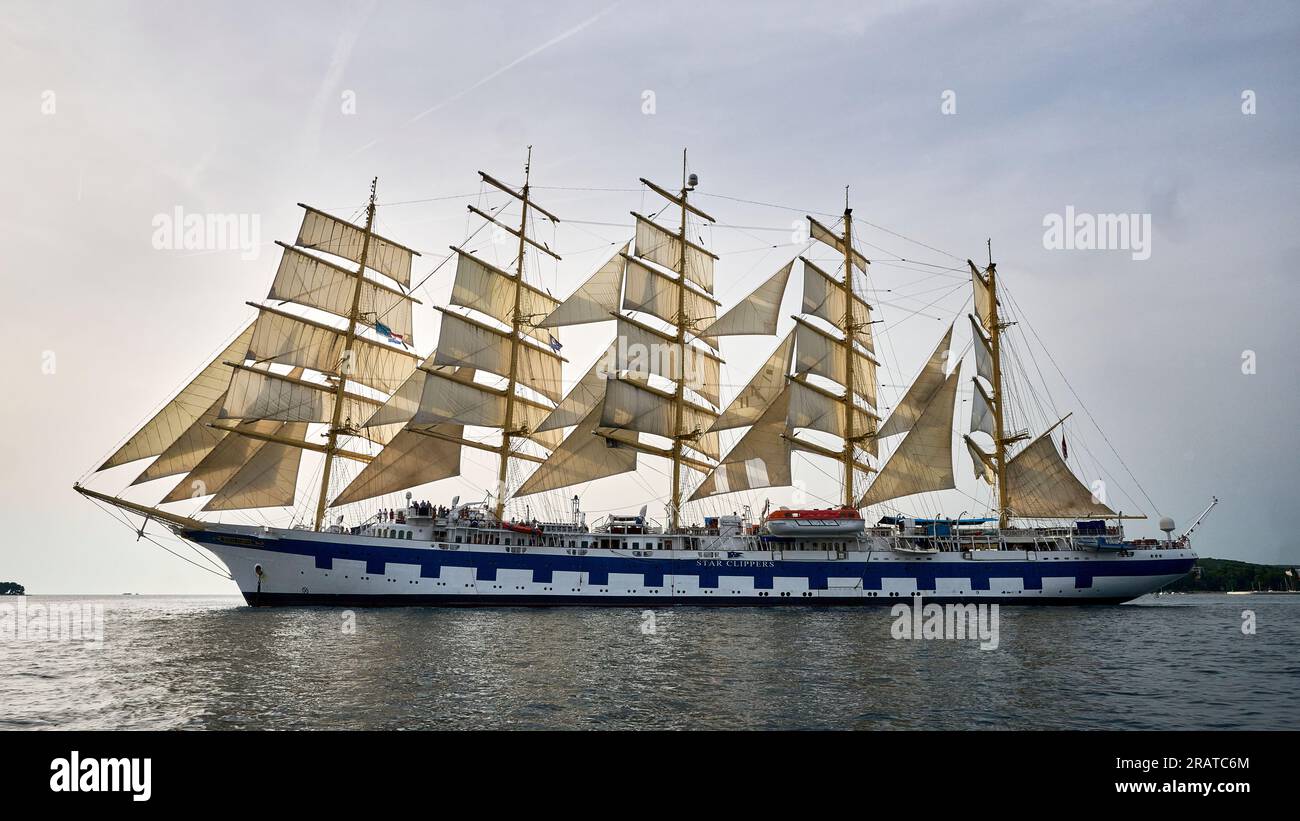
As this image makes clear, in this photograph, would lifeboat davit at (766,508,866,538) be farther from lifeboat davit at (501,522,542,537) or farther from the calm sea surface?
lifeboat davit at (501,522,542,537)

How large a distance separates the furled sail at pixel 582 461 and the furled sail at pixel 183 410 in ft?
61.6

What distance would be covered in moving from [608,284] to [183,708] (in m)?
38.3

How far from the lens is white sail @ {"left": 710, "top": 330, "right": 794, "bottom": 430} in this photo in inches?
1966

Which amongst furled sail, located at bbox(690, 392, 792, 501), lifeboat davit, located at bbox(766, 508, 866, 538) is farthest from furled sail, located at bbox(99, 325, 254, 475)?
lifeboat davit, located at bbox(766, 508, 866, 538)

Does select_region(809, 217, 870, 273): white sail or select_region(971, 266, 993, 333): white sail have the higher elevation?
select_region(809, 217, 870, 273): white sail

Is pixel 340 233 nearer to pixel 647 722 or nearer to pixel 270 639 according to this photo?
pixel 270 639

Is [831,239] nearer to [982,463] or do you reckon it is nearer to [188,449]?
[982,463]

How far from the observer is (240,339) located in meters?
46.4

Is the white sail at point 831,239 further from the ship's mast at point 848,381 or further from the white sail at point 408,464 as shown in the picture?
the white sail at point 408,464

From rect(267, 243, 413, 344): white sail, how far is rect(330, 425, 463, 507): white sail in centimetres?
793

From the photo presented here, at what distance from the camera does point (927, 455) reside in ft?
154

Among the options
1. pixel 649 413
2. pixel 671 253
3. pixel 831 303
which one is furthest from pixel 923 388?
pixel 671 253

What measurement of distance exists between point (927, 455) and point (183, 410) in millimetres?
43839
